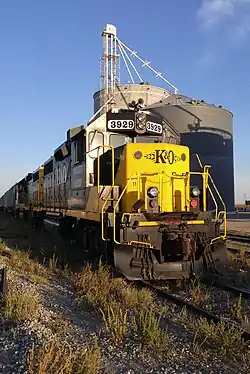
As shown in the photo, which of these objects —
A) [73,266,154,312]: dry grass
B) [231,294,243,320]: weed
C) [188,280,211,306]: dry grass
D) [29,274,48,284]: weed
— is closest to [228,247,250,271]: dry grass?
[188,280,211,306]: dry grass

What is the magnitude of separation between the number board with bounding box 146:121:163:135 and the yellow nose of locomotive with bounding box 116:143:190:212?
483mm

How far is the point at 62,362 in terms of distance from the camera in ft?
11.7

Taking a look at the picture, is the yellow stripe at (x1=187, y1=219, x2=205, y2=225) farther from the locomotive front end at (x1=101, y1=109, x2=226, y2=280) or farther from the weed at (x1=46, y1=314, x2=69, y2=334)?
the weed at (x1=46, y1=314, x2=69, y2=334)

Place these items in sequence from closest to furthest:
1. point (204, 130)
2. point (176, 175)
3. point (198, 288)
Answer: point (198, 288) → point (176, 175) → point (204, 130)

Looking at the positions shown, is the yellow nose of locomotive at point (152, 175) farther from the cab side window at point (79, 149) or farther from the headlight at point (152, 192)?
the cab side window at point (79, 149)

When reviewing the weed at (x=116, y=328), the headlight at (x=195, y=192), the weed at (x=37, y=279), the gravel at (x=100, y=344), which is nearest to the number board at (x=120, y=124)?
A: the headlight at (x=195, y=192)

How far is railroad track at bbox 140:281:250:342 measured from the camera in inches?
193

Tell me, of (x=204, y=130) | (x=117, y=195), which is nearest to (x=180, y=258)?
(x=117, y=195)

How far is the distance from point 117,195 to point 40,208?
11090 mm

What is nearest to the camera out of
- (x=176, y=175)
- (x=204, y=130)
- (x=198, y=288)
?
(x=198, y=288)

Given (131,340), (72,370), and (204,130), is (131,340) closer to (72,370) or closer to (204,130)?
(72,370)

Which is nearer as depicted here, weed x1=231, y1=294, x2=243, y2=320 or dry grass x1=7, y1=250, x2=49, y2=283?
weed x1=231, y1=294, x2=243, y2=320

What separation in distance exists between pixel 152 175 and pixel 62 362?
517 centimetres

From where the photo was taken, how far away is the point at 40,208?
18.6 m
